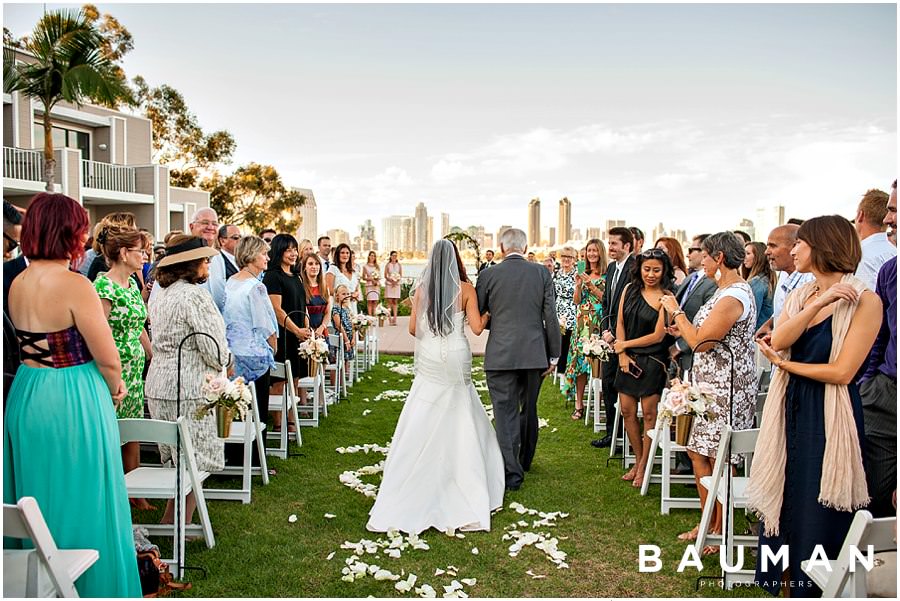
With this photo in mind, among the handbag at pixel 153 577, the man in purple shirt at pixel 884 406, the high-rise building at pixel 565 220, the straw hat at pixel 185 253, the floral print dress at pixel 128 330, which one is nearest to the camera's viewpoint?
the man in purple shirt at pixel 884 406

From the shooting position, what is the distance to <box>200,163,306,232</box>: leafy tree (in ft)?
123

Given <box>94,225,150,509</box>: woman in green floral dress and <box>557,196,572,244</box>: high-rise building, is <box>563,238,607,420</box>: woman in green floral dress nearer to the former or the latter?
<box>94,225,150,509</box>: woman in green floral dress

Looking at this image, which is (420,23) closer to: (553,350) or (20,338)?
(553,350)

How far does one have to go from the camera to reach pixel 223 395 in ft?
15.8

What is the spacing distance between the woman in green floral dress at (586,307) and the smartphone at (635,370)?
2046mm

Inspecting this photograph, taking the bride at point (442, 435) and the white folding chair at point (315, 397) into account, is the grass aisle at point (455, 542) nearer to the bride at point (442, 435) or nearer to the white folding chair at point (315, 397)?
the bride at point (442, 435)

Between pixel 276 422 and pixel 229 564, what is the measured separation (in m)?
3.83

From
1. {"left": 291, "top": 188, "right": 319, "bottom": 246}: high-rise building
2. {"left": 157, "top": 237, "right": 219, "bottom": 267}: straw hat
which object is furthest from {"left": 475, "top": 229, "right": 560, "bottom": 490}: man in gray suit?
{"left": 291, "top": 188, "right": 319, "bottom": 246}: high-rise building

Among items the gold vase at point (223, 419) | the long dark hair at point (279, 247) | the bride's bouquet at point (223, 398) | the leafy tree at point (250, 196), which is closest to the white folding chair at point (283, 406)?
the long dark hair at point (279, 247)

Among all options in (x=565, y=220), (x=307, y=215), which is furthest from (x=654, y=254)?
(x=307, y=215)

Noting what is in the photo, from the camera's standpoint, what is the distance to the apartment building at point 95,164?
76.0 feet

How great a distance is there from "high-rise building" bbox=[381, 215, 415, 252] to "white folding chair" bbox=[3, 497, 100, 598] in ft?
80.8

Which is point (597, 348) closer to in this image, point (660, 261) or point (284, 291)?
point (660, 261)

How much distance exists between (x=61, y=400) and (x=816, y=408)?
12.8ft
